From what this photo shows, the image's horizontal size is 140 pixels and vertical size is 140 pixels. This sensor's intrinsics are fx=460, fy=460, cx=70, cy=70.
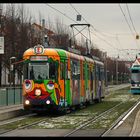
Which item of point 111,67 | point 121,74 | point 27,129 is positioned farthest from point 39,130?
point 121,74

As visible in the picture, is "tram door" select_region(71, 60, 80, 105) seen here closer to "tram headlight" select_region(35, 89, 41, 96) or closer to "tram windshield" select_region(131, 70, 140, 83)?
"tram headlight" select_region(35, 89, 41, 96)

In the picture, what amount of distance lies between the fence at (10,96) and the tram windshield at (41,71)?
15.5 ft

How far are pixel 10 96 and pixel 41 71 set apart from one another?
7085mm

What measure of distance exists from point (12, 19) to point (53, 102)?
90.2 ft

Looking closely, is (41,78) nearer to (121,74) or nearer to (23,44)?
(23,44)

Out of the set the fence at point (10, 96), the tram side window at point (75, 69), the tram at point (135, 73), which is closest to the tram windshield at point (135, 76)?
the tram at point (135, 73)

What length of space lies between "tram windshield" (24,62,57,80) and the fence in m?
4.74

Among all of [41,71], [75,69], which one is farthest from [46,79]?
[75,69]

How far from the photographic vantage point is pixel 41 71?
77.1 ft

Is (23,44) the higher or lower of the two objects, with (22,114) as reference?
higher

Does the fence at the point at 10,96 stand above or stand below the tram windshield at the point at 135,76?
below

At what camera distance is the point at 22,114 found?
26.0m

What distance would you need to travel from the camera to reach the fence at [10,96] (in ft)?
92.9

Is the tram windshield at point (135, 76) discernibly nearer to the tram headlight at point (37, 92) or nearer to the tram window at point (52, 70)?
the tram window at point (52, 70)
